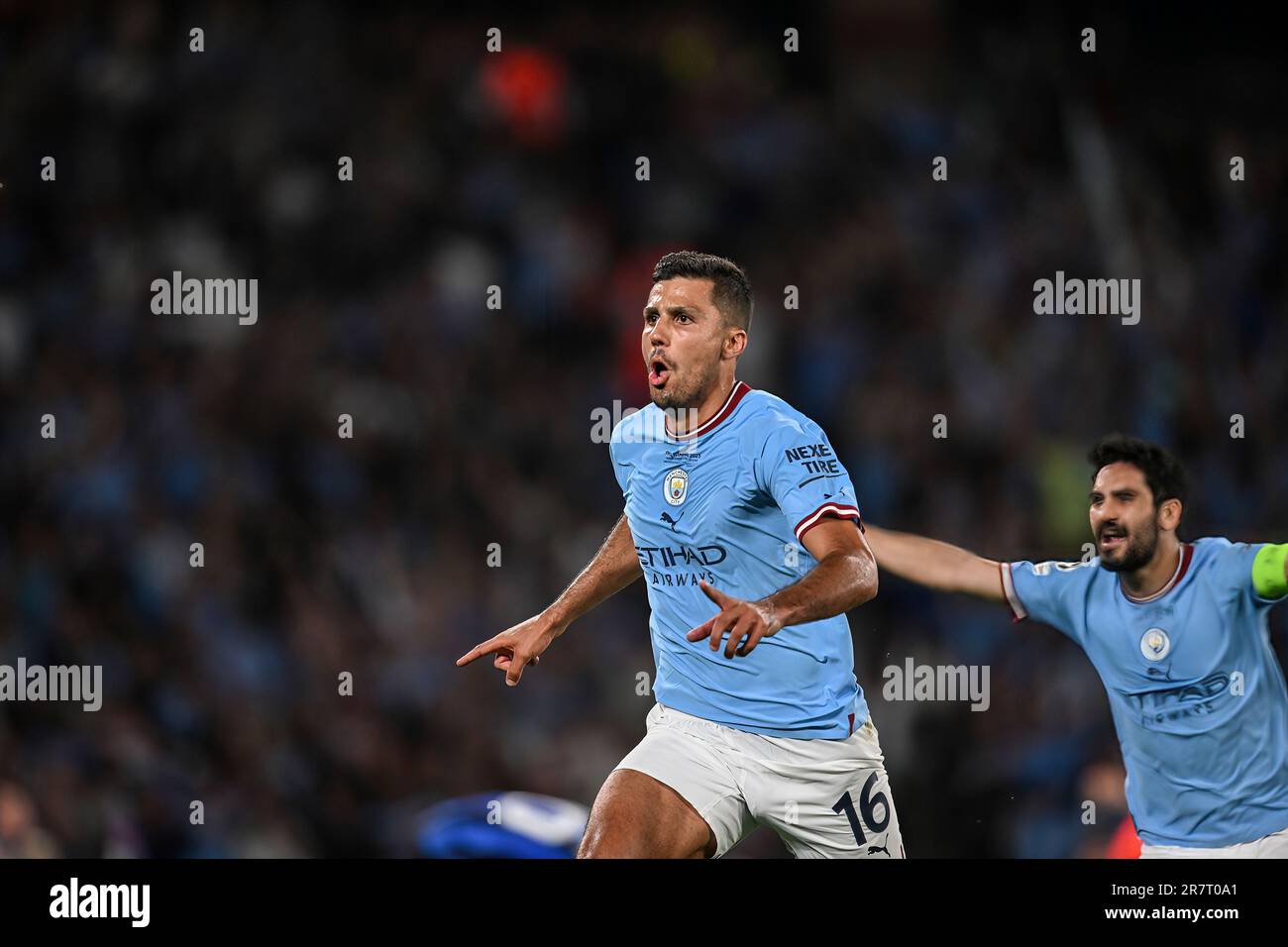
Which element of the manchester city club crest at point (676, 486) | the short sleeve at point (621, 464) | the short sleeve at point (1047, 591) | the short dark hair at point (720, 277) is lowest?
the short sleeve at point (1047, 591)

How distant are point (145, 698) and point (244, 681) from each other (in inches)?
22.2

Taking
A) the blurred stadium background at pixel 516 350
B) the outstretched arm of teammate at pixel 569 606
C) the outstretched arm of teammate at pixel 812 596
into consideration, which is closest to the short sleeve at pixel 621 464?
the outstretched arm of teammate at pixel 569 606

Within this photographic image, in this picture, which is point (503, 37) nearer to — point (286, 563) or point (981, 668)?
point (286, 563)

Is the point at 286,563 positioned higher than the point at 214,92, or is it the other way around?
the point at 214,92

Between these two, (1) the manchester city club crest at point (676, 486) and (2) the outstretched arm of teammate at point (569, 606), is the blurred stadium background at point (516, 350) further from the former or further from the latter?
(1) the manchester city club crest at point (676, 486)

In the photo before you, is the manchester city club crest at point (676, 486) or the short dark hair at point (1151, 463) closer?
the manchester city club crest at point (676, 486)

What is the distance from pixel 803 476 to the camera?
14.9 feet

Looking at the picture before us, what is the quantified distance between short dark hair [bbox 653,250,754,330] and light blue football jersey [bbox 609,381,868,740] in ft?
0.95

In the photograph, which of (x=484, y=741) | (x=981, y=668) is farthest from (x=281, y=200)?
(x=981, y=668)

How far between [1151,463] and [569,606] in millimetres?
2211

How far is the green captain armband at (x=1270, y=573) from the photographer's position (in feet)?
16.7

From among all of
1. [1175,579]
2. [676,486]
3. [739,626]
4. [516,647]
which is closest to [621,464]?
[676,486]

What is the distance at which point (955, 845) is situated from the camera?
801 cm

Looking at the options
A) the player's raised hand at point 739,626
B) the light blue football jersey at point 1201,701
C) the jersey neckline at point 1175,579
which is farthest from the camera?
the jersey neckline at point 1175,579
